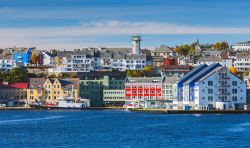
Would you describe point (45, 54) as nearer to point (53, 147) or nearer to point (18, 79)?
point (18, 79)

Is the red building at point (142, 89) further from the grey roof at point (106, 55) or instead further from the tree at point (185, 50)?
the tree at point (185, 50)


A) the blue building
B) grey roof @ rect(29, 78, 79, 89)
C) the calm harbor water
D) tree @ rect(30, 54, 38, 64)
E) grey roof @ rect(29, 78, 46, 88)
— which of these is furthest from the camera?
tree @ rect(30, 54, 38, 64)

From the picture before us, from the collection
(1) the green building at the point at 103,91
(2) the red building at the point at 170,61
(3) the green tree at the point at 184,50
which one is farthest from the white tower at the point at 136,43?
(1) the green building at the point at 103,91

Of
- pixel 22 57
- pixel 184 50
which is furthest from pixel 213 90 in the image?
pixel 184 50

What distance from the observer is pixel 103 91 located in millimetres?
72375

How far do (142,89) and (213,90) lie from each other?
39.4 ft

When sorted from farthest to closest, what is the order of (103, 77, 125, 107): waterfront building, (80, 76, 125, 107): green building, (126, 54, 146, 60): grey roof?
(126, 54, 146, 60): grey roof < (80, 76, 125, 107): green building < (103, 77, 125, 107): waterfront building

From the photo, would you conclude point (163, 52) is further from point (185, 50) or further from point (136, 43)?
point (185, 50)

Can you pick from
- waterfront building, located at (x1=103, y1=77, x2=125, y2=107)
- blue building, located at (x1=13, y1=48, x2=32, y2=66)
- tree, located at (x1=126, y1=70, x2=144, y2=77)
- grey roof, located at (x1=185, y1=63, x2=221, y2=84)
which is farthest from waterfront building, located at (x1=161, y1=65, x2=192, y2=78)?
blue building, located at (x1=13, y1=48, x2=32, y2=66)

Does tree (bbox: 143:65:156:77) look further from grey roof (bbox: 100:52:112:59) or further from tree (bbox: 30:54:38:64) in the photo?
tree (bbox: 30:54:38:64)

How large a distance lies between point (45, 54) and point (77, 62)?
7.97 metres

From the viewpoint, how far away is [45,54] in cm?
9412

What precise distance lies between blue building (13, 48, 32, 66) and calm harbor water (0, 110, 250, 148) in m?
39.7

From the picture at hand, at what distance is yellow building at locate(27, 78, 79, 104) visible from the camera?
72500 mm
